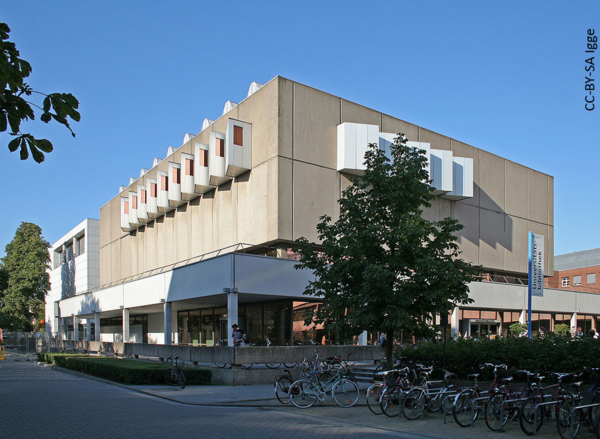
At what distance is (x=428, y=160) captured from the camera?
32.5 m

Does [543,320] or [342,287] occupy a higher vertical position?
[342,287]

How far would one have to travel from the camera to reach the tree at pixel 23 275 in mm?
61406

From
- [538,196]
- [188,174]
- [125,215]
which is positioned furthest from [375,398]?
[125,215]

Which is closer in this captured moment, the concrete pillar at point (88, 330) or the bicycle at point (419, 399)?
the bicycle at point (419, 399)

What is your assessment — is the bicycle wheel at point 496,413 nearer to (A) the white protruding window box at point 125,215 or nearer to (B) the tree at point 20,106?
(B) the tree at point 20,106

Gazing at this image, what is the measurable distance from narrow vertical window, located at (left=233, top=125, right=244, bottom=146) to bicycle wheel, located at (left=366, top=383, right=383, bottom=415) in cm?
2041

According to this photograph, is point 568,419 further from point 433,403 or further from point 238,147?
point 238,147

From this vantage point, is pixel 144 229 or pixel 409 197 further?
pixel 144 229

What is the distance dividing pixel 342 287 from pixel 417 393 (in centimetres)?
514

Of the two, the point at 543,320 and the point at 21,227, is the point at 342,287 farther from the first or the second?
the point at 21,227

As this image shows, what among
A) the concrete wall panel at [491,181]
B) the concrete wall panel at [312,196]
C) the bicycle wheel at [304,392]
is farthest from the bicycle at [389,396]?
the concrete wall panel at [491,181]

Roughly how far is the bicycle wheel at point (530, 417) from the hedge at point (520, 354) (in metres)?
2.59

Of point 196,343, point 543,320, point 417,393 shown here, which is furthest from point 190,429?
point 543,320

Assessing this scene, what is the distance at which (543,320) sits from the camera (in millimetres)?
42719
